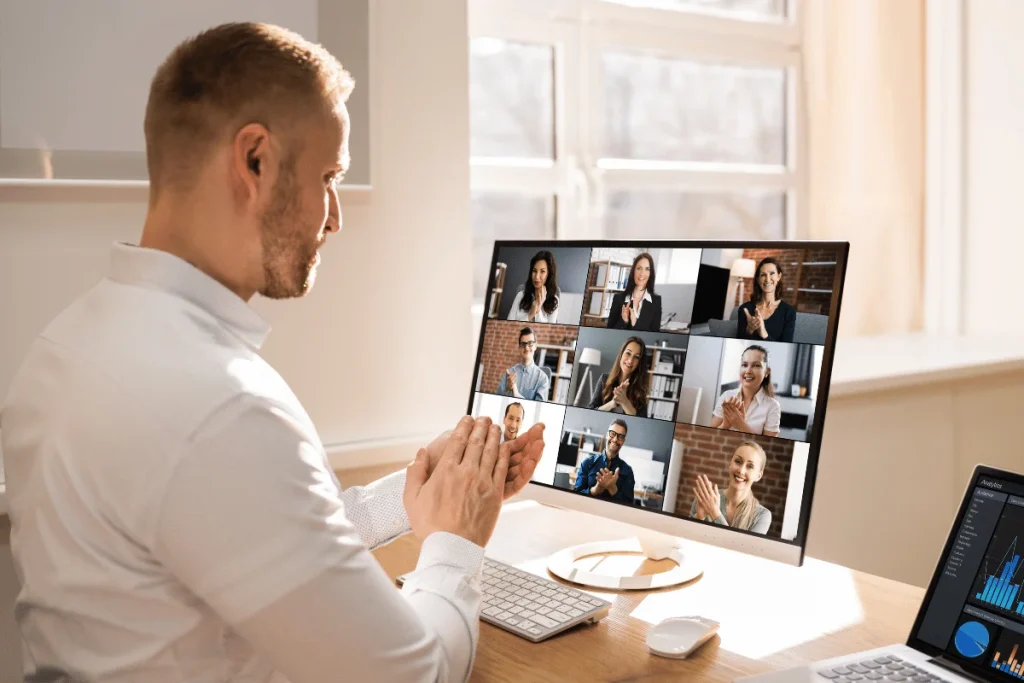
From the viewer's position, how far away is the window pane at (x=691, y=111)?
2.79 meters

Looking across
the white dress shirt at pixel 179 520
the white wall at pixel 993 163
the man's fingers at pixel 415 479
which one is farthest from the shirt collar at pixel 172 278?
the white wall at pixel 993 163

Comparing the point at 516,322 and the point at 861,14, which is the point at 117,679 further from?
the point at 861,14

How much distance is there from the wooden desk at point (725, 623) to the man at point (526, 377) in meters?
0.27

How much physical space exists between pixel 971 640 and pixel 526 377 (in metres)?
0.73

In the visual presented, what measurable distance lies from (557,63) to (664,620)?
171 cm

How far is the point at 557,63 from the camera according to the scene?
261cm

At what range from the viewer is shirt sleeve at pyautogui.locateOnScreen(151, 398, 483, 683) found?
86 centimetres

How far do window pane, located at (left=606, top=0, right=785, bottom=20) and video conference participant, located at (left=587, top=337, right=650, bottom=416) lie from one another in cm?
163

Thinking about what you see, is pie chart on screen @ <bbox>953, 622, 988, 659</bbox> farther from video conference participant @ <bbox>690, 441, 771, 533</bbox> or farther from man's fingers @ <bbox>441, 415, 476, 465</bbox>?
man's fingers @ <bbox>441, 415, 476, 465</bbox>

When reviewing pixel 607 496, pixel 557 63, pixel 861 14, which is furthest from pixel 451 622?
pixel 861 14

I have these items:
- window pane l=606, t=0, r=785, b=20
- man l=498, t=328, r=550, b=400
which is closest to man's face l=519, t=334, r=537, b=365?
man l=498, t=328, r=550, b=400

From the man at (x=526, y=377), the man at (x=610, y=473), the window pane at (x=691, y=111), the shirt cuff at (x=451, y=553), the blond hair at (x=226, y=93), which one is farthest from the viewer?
the window pane at (x=691, y=111)

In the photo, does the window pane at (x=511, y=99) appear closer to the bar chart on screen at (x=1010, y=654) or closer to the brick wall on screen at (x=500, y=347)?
the brick wall on screen at (x=500, y=347)

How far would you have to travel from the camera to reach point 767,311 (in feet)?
4.28
